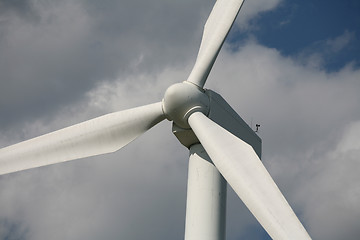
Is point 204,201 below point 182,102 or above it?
below

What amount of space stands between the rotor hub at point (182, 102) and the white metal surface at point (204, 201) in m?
1.21

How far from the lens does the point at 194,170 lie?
16.5 m

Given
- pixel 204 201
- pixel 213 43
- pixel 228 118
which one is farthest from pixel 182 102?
pixel 204 201

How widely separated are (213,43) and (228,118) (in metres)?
2.46

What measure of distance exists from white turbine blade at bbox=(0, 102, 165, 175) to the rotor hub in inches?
19.3

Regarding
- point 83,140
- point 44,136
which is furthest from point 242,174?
point 44,136

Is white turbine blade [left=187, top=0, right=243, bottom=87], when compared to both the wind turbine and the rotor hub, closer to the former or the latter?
the wind turbine

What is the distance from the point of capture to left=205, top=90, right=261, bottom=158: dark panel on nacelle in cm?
1728

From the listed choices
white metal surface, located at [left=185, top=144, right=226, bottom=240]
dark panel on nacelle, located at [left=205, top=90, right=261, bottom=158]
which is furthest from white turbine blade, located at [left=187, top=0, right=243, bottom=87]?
white metal surface, located at [left=185, top=144, right=226, bottom=240]

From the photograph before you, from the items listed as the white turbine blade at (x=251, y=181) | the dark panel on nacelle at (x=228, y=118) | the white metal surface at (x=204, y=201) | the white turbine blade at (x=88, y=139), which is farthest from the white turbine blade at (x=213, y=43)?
the white metal surface at (x=204, y=201)

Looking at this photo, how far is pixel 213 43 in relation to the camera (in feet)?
59.0

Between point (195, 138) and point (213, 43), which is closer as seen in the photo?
point (195, 138)

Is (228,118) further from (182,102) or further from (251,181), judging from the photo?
(251,181)

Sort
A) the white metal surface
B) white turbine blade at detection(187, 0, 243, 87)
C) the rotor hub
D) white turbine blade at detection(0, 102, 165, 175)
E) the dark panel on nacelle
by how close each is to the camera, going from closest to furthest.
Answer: the white metal surface < the rotor hub < white turbine blade at detection(0, 102, 165, 175) < the dark panel on nacelle < white turbine blade at detection(187, 0, 243, 87)
